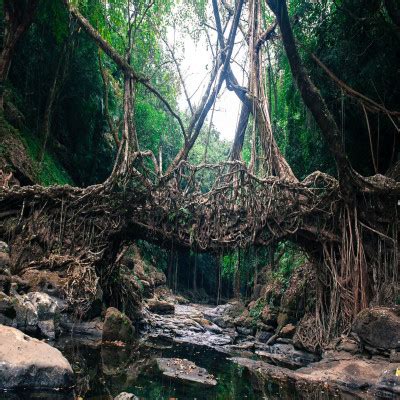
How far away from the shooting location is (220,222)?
9.70 metres

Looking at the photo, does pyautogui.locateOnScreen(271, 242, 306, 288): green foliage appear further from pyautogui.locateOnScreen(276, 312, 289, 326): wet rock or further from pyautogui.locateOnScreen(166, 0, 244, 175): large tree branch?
pyautogui.locateOnScreen(166, 0, 244, 175): large tree branch

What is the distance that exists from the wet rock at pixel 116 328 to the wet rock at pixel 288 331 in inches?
155

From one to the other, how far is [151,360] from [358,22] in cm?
710

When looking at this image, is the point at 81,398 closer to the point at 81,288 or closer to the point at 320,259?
the point at 81,288

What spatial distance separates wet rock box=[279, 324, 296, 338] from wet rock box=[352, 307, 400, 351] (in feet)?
11.2

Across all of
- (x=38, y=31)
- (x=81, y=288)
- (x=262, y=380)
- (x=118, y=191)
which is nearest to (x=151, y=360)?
(x=262, y=380)

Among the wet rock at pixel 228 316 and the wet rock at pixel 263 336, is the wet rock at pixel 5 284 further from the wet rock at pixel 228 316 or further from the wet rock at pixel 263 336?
the wet rock at pixel 228 316

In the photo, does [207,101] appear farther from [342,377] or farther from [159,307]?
[159,307]

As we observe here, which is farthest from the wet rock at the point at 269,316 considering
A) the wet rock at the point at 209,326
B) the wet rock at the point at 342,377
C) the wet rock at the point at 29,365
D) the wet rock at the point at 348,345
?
the wet rock at the point at 29,365

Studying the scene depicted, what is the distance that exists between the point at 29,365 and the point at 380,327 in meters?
5.10

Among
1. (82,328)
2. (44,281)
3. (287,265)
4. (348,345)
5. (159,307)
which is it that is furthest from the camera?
(159,307)

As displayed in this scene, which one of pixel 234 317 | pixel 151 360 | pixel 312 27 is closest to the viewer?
pixel 151 360

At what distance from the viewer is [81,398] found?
14.5ft

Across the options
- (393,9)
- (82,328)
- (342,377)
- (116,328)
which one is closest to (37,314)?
(116,328)
